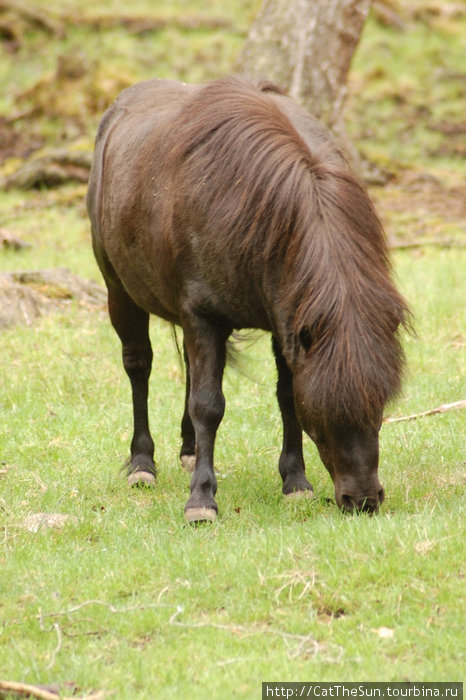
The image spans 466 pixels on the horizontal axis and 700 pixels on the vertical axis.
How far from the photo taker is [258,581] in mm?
4074

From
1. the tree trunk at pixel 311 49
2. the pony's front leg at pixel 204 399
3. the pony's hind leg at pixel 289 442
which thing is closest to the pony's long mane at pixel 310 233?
the pony's front leg at pixel 204 399

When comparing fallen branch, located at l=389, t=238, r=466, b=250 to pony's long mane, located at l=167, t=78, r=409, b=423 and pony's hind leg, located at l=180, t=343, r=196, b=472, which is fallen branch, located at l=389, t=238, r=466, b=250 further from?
pony's long mane, located at l=167, t=78, r=409, b=423

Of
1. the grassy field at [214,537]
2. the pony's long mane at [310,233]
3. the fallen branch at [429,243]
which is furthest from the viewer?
the fallen branch at [429,243]

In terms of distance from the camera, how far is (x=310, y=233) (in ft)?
14.7

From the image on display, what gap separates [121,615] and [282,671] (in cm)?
81

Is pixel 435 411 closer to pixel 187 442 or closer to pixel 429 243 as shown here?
pixel 187 442

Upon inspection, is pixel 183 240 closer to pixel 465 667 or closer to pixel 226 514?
pixel 226 514

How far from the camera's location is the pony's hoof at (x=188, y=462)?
6211mm

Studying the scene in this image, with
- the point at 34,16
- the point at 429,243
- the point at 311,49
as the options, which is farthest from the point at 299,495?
the point at 34,16

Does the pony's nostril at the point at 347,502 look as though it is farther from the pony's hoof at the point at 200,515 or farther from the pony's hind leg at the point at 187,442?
the pony's hind leg at the point at 187,442

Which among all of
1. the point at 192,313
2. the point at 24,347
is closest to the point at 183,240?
the point at 192,313

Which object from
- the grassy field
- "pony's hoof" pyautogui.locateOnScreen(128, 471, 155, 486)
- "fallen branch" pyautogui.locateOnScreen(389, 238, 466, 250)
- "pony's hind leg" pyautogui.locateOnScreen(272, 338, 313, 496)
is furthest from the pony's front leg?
"fallen branch" pyautogui.locateOnScreen(389, 238, 466, 250)

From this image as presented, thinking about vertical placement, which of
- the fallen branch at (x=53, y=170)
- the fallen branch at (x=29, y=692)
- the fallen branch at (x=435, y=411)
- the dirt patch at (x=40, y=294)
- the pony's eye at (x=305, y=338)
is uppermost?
the pony's eye at (x=305, y=338)

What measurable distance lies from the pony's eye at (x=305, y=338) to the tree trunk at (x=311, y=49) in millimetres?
7340
